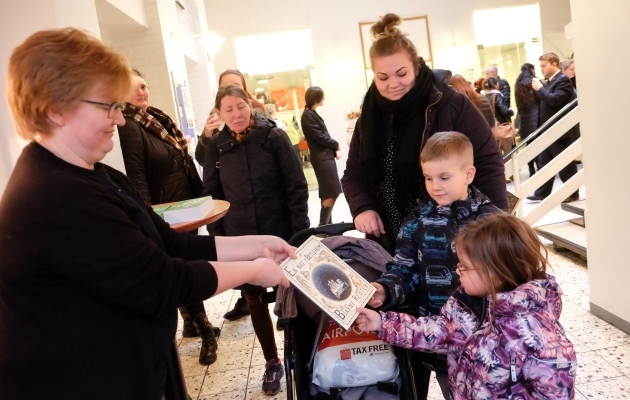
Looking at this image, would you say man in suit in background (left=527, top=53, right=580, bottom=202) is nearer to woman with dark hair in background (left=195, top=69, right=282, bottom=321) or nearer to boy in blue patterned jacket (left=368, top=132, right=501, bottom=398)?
woman with dark hair in background (left=195, top=69, right=282, bottom=321)

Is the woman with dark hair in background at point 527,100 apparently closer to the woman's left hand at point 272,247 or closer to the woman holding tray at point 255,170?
the woman holding tray at point 255,170

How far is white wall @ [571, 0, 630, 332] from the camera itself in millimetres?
2584

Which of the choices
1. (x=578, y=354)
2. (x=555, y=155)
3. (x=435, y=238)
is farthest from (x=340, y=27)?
(x=435, y=238)

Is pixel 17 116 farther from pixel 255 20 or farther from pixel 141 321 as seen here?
pixel 255 20

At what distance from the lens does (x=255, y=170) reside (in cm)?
297

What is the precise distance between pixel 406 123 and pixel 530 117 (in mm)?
6065

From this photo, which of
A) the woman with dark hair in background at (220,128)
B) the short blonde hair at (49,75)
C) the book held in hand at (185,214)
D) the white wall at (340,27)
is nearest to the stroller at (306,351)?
the book held in hand at (185,214)

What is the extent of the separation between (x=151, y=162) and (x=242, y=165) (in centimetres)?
59

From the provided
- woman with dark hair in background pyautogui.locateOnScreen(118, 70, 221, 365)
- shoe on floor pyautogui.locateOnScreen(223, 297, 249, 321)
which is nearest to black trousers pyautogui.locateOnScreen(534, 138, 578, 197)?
shoe on floor pyautogui.locateOnScreen(223, 297, 249, 321)

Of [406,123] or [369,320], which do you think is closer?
[369,320]

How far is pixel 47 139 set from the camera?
1.16m

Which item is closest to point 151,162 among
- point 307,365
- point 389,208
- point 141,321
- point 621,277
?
point 389,208

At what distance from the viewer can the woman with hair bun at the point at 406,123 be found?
1.97m

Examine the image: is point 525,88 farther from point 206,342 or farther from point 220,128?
point 206,342
